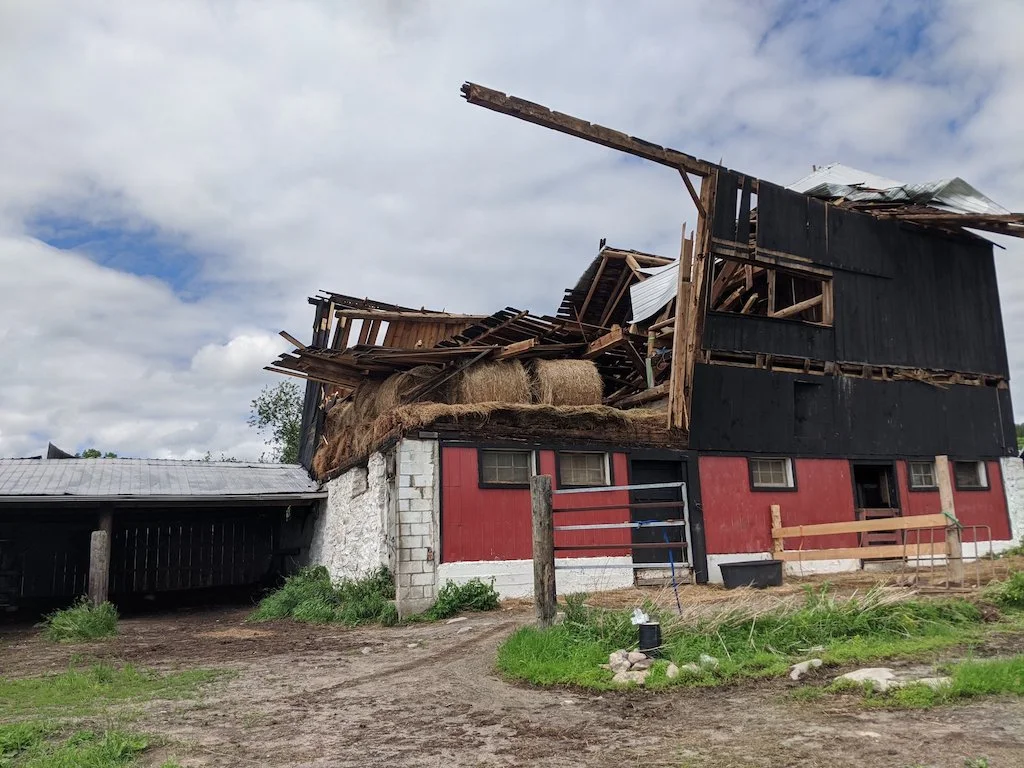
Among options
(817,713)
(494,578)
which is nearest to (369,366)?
(494,578)

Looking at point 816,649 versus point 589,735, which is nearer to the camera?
point 589,735

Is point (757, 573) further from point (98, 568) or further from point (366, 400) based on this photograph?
point (98, 568)

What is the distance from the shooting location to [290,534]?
820 inches

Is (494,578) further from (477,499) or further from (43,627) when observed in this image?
(43,627)

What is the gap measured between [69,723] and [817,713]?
542 centimetres

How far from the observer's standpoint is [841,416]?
53.4ft

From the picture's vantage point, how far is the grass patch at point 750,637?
21.7 ft

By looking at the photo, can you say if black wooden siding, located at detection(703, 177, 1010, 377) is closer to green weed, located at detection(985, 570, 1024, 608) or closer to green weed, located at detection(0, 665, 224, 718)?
green weed, located at detection(985, 570, 1024, 608)

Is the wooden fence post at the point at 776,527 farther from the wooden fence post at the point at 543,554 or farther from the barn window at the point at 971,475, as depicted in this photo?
the wooden fence post at the point at 543,554

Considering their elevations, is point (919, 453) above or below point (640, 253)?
below

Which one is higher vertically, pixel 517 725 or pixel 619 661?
pixel 619 661

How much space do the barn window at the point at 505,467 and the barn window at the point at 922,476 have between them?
8.85m

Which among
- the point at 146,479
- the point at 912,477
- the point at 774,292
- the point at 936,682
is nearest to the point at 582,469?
the point at 774,292

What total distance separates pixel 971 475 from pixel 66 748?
18233mm
